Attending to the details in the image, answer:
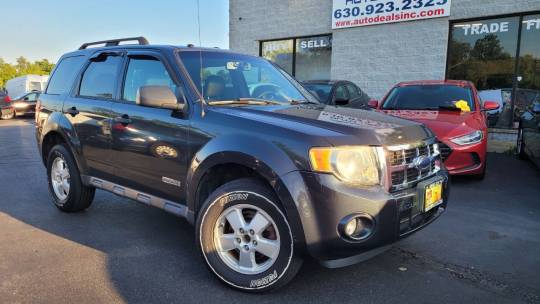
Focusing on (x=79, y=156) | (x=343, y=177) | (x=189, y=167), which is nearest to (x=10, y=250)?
(x=79, y=156)

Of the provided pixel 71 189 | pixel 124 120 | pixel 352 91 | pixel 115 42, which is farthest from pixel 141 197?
pixel 352 91

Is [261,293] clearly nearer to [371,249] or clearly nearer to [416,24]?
[371,249]

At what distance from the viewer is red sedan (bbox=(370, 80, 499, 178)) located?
6121mm

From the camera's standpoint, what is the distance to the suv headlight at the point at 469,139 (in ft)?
20.0

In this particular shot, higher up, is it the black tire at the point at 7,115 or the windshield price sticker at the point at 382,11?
the windshield price sticker at the point at 382,11

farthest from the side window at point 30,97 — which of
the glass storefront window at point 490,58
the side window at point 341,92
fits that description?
the glass storefront window at point 490,58

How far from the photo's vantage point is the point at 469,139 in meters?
6.16

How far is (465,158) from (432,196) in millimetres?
3432

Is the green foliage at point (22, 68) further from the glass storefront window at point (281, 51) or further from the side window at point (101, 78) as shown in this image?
the side window at point (101, 78)

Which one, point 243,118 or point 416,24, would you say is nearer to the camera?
point 243,118

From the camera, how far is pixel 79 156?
14.7 ft

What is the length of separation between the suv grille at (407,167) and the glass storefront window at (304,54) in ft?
34.2

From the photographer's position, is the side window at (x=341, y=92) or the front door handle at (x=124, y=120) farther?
the side window at (x=341, y=92)

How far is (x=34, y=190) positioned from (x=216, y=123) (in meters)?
4.19
